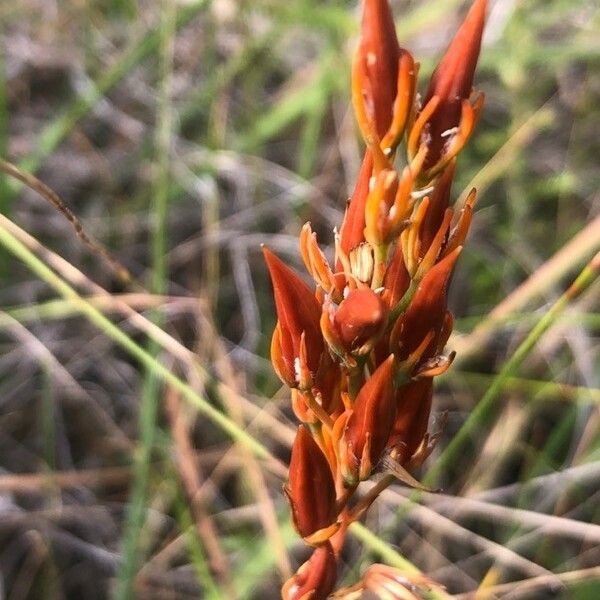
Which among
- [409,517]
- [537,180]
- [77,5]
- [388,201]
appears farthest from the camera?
A: [77,5]

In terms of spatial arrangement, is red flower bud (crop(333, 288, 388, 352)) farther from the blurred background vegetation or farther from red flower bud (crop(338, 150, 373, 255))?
the blurred background vegetation

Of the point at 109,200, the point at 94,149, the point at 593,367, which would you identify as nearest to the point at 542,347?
the point at 593,367

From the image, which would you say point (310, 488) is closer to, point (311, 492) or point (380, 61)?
point (311, 492)

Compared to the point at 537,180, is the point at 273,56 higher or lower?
higher

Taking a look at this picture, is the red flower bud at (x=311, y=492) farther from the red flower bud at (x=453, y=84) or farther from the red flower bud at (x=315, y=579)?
the red flower bud at (x=453, y=84)

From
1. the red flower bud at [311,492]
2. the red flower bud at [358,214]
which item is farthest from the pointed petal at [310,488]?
the red flower bud at [358,214]

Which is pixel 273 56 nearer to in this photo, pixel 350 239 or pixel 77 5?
pixel 77 5
